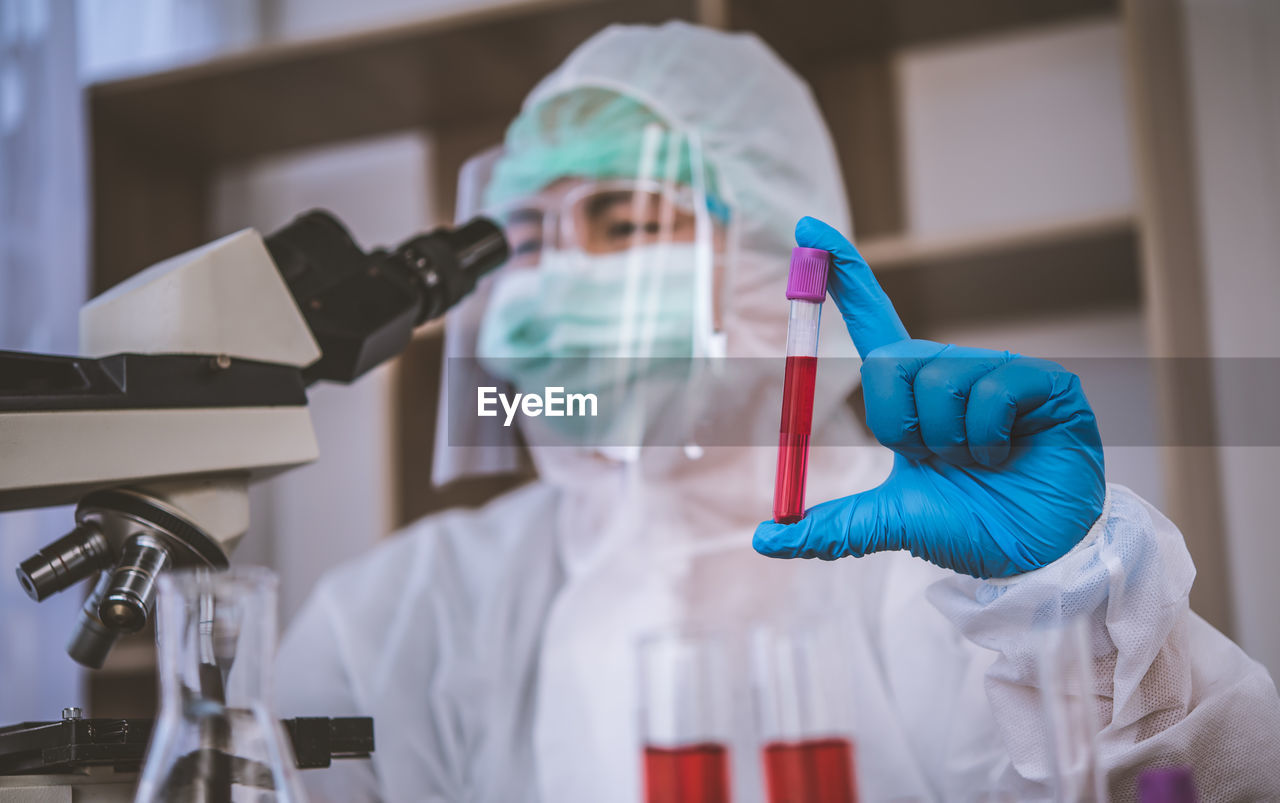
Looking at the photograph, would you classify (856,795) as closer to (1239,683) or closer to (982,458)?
(982,458)

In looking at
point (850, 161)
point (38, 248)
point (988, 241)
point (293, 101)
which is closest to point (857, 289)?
point (988, 241)

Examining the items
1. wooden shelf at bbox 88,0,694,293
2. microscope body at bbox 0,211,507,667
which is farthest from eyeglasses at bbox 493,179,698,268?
wooden shelf at bbox 88,0,694,293

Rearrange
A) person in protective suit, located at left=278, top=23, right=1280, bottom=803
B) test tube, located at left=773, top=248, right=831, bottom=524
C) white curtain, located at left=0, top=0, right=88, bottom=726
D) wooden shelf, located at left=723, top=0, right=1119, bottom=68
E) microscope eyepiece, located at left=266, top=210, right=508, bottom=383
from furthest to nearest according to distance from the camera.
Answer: wooden shelf, located at left=723, top=0, right=1119, bottom=68
white curtain, located at left=0, top=0, right=88, bottom=726
person in protective suit, located at left=278, top=23, right=1280, bottom=803
microscope eyepiece, located at left=266, top=210, right=508, bottom=383
test tube, located at left=773, top=248, right=831, bottom=524

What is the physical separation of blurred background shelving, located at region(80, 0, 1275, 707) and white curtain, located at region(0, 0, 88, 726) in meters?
0.27

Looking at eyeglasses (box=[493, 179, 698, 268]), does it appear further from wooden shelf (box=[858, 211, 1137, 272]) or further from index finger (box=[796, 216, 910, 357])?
index finger (box=[796, 216, 910, 357])

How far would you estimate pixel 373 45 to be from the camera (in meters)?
1.86

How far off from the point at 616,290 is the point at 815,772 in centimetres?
82

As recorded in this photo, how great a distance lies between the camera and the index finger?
716 millimetres

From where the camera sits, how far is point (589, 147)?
133 centimetres

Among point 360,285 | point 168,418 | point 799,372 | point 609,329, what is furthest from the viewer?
point 609,329

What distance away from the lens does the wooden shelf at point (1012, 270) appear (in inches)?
62.1

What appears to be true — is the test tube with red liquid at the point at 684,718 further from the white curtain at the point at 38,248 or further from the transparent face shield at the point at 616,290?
the white curtain at the point at 38,248
